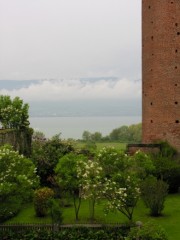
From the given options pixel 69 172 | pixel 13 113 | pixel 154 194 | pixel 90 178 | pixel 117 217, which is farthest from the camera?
pixel 13 113

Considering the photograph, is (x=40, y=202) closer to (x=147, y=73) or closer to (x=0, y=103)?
(x=0, y=103)

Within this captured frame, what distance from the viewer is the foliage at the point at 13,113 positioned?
31422 millimetres

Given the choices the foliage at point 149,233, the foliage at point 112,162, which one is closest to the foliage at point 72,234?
the foliage at point 149,233

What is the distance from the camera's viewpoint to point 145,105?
37.0 m

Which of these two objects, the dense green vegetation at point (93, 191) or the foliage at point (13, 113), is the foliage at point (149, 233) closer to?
the dense green vegetation at point (93, 191)

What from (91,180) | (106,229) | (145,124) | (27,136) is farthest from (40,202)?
(145,124)

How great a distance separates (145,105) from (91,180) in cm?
1715

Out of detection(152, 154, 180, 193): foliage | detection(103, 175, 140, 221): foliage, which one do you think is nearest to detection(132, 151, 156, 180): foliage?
detection(103, 175, 140, 221): foliage

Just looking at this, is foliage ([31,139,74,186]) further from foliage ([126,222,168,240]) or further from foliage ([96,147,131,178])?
foliage ([126,222,168,240])

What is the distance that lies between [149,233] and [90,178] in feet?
16.6

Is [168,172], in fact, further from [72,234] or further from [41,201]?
[72,234]

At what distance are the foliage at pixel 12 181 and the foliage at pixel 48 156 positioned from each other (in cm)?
905

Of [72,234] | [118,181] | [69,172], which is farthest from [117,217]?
[72,234]

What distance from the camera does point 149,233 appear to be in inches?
666
